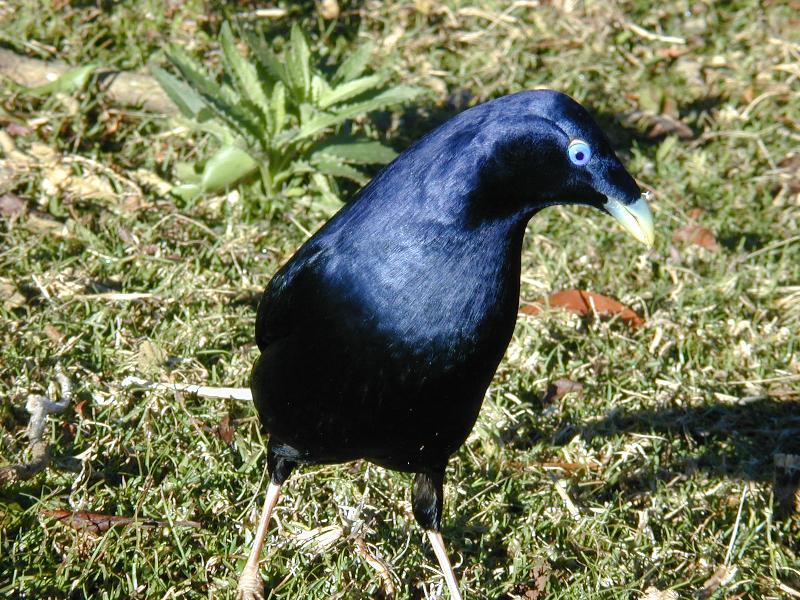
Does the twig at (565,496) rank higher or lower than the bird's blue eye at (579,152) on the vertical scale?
lower

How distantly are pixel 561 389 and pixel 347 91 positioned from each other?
167 centimetres

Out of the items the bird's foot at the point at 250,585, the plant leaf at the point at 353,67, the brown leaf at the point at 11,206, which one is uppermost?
the plant leaf at the point at 353,67

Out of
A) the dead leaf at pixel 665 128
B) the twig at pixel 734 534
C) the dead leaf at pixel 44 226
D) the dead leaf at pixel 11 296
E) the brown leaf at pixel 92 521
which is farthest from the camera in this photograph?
the dead leaf at pixel 665 128

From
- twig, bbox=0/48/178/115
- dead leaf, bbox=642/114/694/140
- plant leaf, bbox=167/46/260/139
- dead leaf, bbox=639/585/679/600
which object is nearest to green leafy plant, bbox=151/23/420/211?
plant leaf, bbox=167/46/260/139

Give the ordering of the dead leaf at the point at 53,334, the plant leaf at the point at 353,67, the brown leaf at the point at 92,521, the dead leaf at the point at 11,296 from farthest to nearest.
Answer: the plant leaf at the point at 353,67, the dead leaf at the point at 11,296, the dead leaf at the point at 53,334, the brown leaf at the point at 92,521

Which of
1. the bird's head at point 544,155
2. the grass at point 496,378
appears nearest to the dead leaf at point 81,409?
the grass at point 496,378

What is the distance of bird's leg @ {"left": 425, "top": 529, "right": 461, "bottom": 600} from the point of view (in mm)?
3146

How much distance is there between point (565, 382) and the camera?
4086 millimetres

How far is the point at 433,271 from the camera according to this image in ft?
8.34

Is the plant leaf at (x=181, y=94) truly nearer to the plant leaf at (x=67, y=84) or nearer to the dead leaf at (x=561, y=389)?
the plant leaf at (x=67, y=84)

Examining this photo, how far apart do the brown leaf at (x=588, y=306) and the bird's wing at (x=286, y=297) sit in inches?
61.5

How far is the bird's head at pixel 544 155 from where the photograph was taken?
2510mm

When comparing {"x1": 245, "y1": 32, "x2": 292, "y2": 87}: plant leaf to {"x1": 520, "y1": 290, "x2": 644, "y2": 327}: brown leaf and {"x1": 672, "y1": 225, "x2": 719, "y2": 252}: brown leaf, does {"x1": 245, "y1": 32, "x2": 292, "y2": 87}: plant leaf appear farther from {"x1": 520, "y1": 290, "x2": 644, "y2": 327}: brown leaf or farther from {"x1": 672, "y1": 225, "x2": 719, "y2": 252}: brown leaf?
{"x1": 672, "y1": 225, "x2": 719, "y2": 252}: brown leaf

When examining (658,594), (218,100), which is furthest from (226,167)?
(658,594)
